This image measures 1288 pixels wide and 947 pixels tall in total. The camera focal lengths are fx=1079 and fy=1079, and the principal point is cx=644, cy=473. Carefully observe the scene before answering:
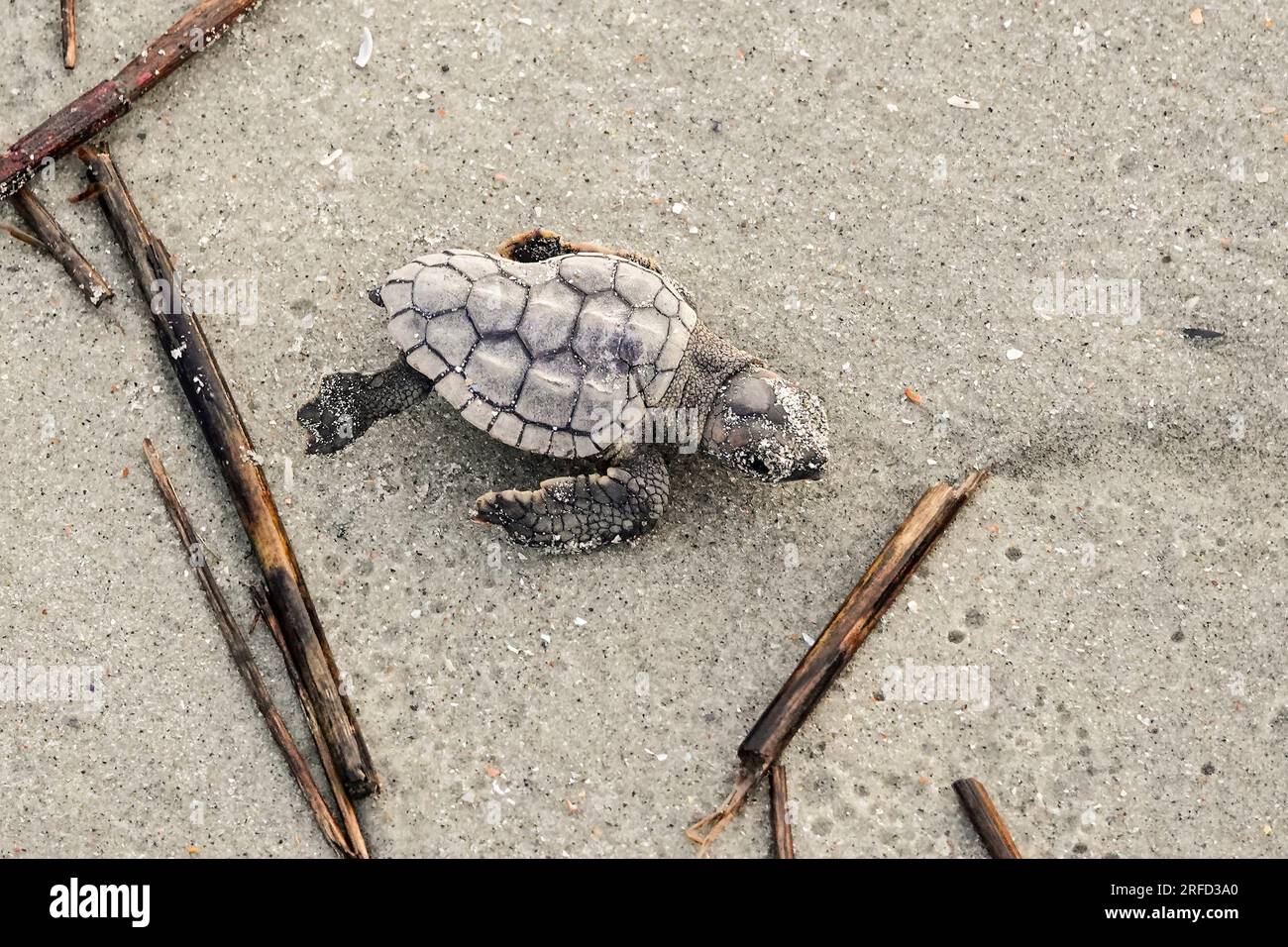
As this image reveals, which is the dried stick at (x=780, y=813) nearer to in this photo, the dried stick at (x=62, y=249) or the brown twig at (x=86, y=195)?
the dried stick at (x=62, y=249)

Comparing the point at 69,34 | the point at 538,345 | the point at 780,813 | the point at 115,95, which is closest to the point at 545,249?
the point at 538,345

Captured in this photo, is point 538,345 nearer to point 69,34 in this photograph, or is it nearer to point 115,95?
point 115,95

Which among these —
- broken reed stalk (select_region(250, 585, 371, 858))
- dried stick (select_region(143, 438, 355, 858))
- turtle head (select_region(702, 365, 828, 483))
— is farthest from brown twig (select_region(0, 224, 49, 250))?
turtle head (select_region(702, 365, 828, 483))

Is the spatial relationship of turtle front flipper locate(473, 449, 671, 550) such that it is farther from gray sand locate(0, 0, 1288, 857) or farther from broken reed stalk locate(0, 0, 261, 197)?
broken reed stalk locate(0, 0, 261, 197)

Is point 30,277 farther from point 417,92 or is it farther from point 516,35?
point 516,35

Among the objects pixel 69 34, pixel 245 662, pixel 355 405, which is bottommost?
pixel 245 662

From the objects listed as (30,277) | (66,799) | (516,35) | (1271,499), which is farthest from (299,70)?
(1271,499)

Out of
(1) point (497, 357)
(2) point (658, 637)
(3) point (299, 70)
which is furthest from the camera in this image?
(3) point (299, 70)
